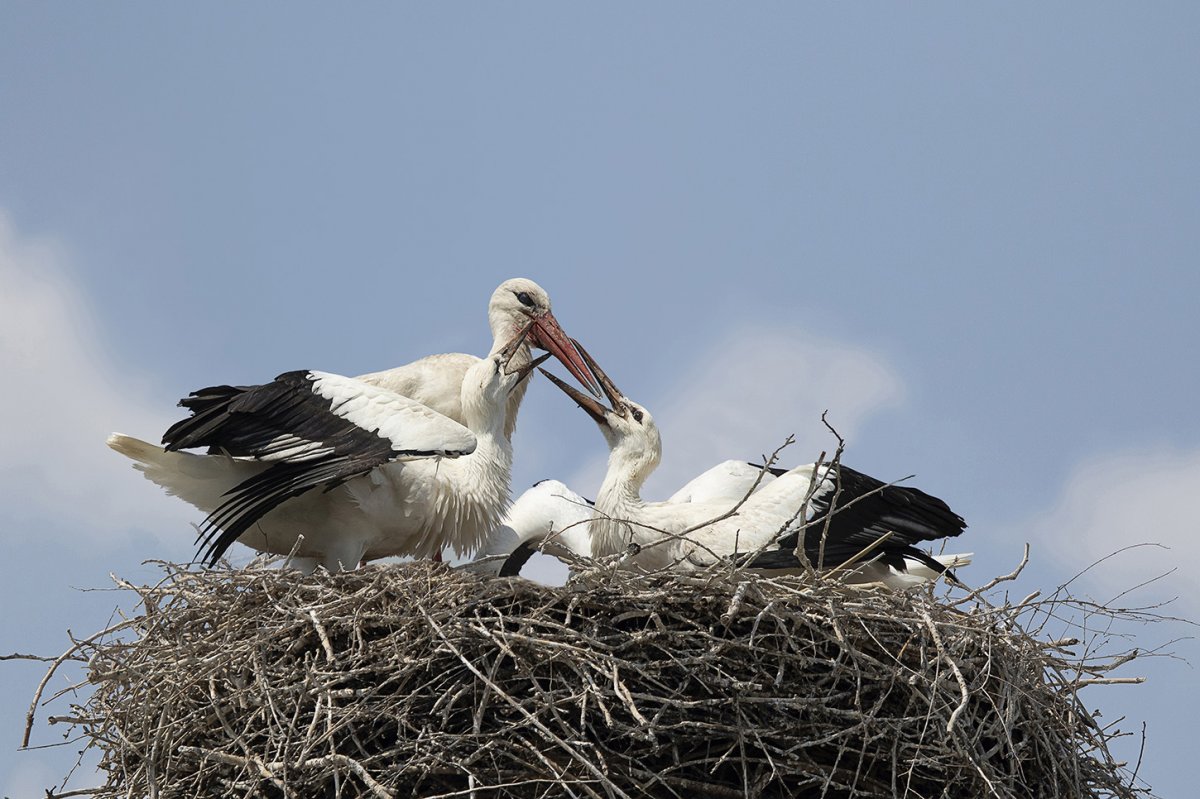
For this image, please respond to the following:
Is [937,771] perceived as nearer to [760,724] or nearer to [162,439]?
[760,724]

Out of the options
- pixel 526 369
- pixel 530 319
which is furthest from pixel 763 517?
pixel 530 319

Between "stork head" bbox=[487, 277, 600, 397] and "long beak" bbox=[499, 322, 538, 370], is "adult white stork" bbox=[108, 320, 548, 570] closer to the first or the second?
"long beak" bbox=[499, 322, 538, 370]

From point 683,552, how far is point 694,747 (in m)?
1.32

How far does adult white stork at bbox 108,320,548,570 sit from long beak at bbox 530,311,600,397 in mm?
751

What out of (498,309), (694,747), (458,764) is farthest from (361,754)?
(498,309)

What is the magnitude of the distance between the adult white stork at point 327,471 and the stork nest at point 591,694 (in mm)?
752

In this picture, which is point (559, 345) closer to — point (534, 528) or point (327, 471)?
point (534, 528)

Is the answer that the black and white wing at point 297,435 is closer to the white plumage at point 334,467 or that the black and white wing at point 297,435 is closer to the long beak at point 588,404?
the white plumage at point 334,467

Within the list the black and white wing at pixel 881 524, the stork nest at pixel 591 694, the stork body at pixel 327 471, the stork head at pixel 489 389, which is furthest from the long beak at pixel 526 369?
the stork nest at pixel 591 694

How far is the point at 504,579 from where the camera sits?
4527 millimetres

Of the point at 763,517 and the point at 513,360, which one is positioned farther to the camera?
the point at 513,360

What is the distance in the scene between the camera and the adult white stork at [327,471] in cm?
543

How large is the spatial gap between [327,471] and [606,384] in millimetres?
1389

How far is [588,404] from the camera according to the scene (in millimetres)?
6211
